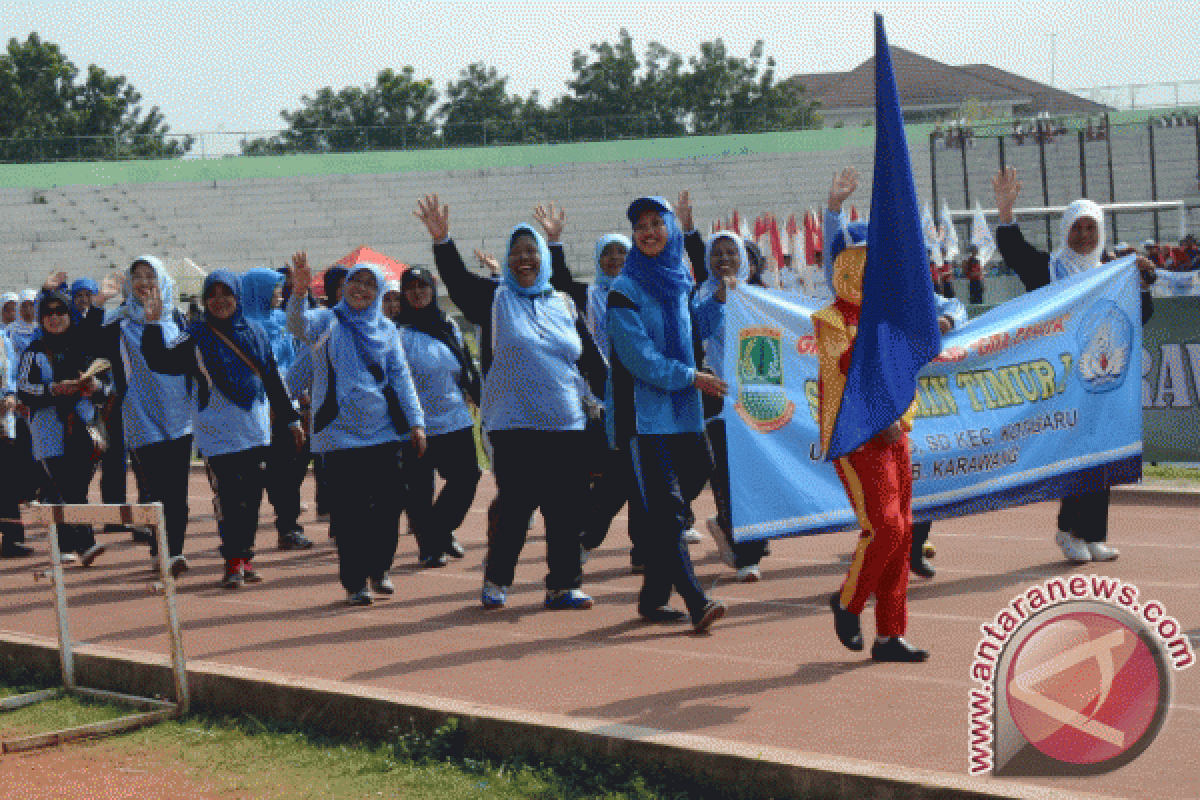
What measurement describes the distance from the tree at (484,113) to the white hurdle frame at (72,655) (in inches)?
1733

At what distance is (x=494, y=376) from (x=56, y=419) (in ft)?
16.3

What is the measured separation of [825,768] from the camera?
493cm

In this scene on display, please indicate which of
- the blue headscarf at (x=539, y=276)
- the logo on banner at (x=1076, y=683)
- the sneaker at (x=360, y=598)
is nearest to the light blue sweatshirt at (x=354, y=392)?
the sneaker at (x=360, y=598)

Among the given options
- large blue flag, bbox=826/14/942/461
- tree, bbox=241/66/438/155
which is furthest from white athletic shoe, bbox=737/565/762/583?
tree, bbox=241/66/438/155

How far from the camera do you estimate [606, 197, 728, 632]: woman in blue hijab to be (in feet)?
25.1

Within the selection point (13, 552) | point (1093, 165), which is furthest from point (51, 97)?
point (13, 552)

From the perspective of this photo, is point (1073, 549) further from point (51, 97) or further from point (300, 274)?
point (51, 97)

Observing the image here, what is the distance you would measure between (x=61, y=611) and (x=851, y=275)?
3852 millimetres

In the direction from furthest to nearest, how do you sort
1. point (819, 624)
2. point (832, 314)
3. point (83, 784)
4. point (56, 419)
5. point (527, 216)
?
1. point (527, 216)
2. point (56, 419)
3. point (819, 624)
4. point (832, 314)
5. point (83, 784)

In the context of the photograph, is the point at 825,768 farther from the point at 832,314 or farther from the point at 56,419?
the point at 56,419

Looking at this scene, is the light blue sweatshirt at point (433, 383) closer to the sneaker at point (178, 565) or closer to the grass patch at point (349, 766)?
the sneaker at point (178, 565)

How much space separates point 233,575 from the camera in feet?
34.1

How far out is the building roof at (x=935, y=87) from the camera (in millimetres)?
89688

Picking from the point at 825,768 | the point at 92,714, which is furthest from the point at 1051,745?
the point at 92,714
